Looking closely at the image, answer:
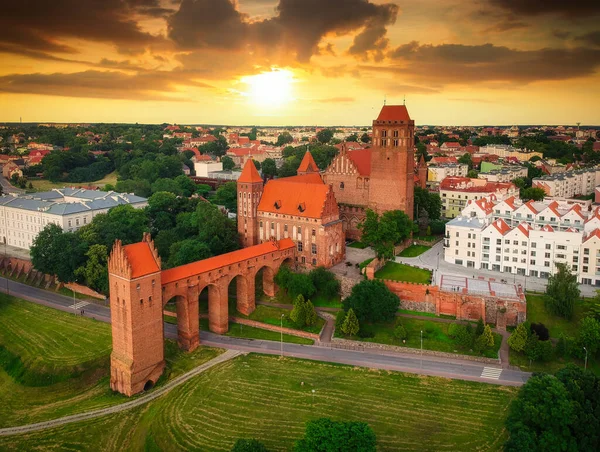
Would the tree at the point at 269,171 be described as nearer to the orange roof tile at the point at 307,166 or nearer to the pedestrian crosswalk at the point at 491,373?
the orange roof tile at the point at 307,166

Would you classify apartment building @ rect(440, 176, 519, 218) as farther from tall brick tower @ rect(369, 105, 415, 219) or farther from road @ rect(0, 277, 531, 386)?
road @ rect(0, 277, 531, 386)

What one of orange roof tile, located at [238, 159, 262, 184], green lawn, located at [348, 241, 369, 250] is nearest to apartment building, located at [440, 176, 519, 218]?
green lawn, located at [348, 241, 369, 250]

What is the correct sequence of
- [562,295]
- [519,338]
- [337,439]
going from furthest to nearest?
[562,295]
[519,338]
[337,439]

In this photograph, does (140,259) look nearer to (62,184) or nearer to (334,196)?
(334,196)

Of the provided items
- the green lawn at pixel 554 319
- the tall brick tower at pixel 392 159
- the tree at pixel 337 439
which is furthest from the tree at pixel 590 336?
the tall brick tower at pixel 392 159

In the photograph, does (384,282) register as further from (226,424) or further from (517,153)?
(517,153)

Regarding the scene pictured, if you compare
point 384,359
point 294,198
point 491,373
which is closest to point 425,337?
point 384,359
